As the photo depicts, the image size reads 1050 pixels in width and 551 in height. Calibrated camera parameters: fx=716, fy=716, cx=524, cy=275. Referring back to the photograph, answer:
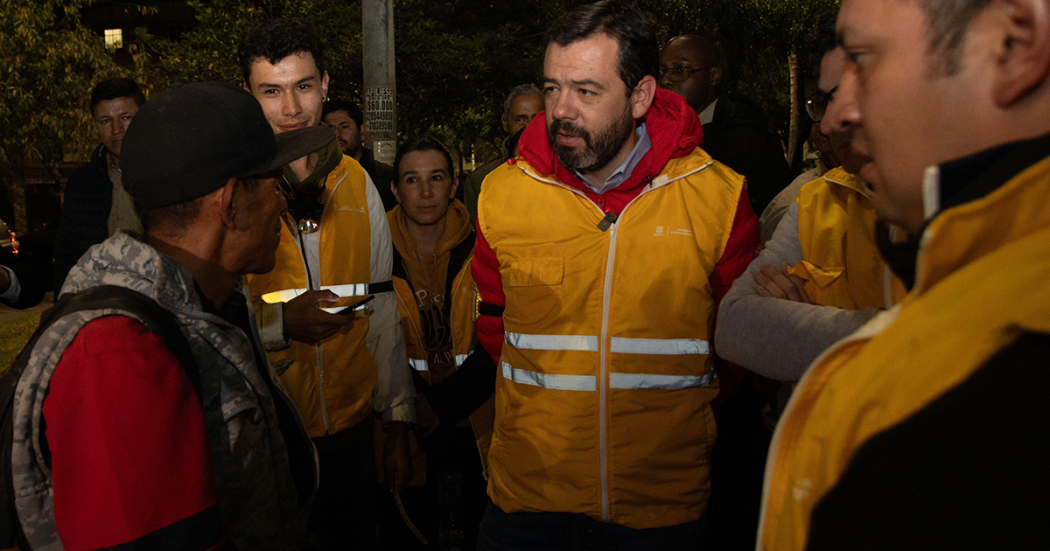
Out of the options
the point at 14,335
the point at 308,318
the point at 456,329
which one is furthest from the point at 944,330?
the point at 14,335

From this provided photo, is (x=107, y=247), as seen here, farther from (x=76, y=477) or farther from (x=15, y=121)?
(x=15, y=121)

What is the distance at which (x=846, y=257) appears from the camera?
2068mm

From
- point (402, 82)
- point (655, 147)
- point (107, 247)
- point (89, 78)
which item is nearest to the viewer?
point (107, 247)

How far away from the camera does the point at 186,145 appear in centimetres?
178

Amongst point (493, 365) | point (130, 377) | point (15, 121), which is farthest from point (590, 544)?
point (15, 121)

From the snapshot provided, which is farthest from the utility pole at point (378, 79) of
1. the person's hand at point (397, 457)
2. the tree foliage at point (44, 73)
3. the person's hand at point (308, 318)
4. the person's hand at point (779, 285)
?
the tree foliage at point (44, 73)

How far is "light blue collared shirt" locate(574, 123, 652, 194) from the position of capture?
8.72 ft

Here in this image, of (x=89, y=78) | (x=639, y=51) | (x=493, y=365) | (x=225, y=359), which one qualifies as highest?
(x=89, y=78)

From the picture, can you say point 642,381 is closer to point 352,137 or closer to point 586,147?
point 586,147

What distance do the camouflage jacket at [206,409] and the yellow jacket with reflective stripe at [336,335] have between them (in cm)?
117

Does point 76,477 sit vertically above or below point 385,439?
above

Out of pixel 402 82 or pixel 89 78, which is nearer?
pixel 402 82

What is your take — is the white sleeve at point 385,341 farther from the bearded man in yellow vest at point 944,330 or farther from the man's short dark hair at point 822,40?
the bearded man in yellow vest at point 944,330

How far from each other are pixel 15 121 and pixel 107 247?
16.2 m
